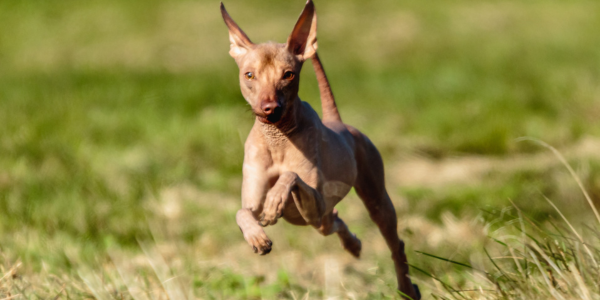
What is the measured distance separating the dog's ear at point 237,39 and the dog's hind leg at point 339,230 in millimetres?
867

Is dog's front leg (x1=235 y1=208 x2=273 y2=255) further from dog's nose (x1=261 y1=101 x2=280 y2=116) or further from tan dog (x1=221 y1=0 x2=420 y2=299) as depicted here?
dog's nose (x1=261 y1=101 x2=280 y2=116)

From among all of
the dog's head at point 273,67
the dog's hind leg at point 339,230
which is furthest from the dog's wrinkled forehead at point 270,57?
the dog's hind leg at point 339,230

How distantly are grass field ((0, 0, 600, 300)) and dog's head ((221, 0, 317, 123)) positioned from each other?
2.72 feet

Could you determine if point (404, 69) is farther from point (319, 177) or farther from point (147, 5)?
point (319, 177)

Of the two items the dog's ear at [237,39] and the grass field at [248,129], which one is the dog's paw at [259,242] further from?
the grass field at [248,129]

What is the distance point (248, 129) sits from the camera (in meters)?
8.79

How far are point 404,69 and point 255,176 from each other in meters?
9.62

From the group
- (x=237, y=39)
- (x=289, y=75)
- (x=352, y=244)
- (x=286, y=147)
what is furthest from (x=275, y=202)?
(x=352, y=244)

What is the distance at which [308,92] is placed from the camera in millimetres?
9992

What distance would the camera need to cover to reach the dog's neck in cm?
287

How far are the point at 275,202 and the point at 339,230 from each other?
972 mm

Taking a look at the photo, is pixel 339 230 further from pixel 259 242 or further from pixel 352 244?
pixel 259 242

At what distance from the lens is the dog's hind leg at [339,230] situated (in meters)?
3.29

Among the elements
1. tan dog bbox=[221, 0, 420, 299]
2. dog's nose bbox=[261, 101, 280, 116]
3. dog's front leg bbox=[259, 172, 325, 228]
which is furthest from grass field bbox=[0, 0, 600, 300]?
dog's nose bbox=[261, 101, 280, 116]
